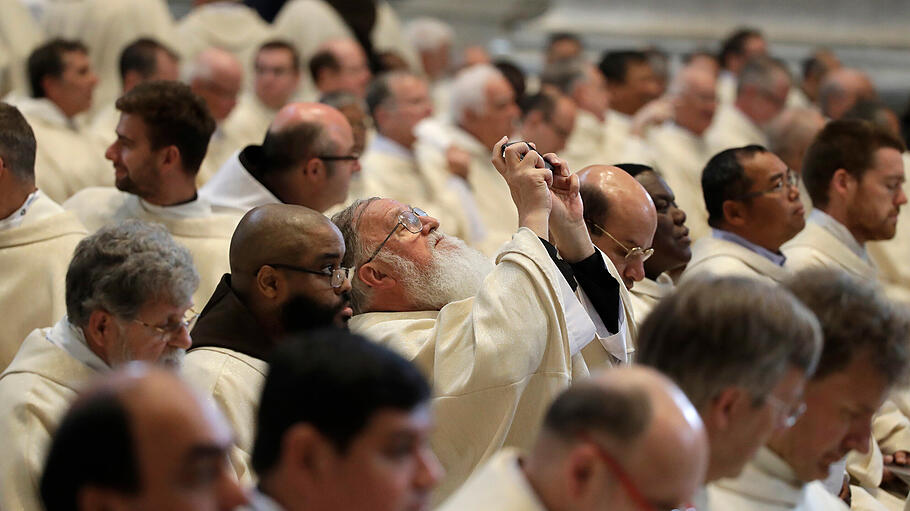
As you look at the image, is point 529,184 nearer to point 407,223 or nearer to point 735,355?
point 407,223

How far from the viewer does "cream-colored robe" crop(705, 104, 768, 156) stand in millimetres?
9281

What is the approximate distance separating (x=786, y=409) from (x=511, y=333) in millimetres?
1095

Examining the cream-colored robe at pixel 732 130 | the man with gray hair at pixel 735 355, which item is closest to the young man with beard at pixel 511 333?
the man with gray hair at pixel 735 355

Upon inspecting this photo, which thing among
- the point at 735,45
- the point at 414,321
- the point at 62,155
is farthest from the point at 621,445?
the point at 735,45

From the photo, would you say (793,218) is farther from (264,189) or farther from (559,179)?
(264,189)

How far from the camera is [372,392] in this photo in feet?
7.45

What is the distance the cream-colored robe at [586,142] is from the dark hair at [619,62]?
797 millimetres

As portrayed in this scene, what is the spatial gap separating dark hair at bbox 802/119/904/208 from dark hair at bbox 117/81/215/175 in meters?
2.56

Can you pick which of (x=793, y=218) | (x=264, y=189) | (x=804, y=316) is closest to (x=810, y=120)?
(x=793, y=218)

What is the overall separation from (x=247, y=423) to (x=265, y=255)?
49cm

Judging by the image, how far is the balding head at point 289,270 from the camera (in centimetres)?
401

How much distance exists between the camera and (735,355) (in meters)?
2.80

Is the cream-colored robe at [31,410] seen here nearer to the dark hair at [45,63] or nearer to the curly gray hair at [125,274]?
the curly gray hair at [125,274]

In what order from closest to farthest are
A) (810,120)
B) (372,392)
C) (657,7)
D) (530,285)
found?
(372,392) < (530,285) < (810,120) < (657,7)
